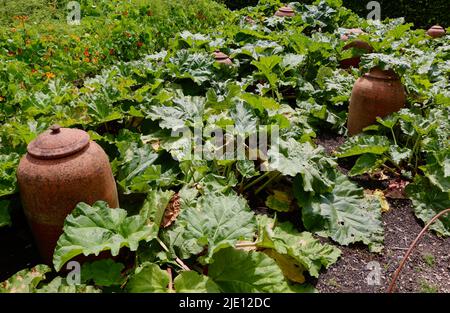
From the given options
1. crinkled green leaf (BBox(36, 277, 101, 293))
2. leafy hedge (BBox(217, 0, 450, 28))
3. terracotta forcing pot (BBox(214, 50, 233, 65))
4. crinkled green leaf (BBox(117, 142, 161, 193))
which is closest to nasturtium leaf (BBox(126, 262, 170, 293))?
crinkled green leaf (BBox(36, 277, 101, 293))

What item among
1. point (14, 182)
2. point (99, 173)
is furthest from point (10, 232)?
point (99, 173)

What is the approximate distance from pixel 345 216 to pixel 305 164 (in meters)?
0.52

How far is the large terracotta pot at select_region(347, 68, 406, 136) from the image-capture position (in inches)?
173

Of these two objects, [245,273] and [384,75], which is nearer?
[245,273]

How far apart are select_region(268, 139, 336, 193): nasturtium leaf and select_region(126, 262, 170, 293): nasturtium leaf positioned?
1.21 m

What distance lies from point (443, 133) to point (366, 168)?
81cm

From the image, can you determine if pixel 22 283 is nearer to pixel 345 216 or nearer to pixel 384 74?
pixel 345 216

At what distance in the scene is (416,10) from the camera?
1017cm

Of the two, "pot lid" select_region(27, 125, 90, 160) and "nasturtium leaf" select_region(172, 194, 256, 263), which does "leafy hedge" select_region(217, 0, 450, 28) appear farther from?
"pot lid" select_region(27, 125, 90, 160)

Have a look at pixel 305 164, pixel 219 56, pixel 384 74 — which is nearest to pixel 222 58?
pixel 219 56

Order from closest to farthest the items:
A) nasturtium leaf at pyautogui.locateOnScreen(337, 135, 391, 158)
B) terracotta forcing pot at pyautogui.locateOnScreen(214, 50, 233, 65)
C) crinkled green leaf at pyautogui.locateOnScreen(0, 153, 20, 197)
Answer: crinkled green leaf at pyautogui.locateOnScreen(0, 153, 20, 197), nasturtium leaf at pyautogui.locateOnScreen(337, 135, 391, 158), terracotta forcing pot at pyautogui.locateOnScreen(214, 50, 233, 65)

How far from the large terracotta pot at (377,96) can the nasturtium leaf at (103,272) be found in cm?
307

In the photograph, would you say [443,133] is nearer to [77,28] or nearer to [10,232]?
[10,232]

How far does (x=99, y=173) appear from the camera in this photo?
2738 mm
